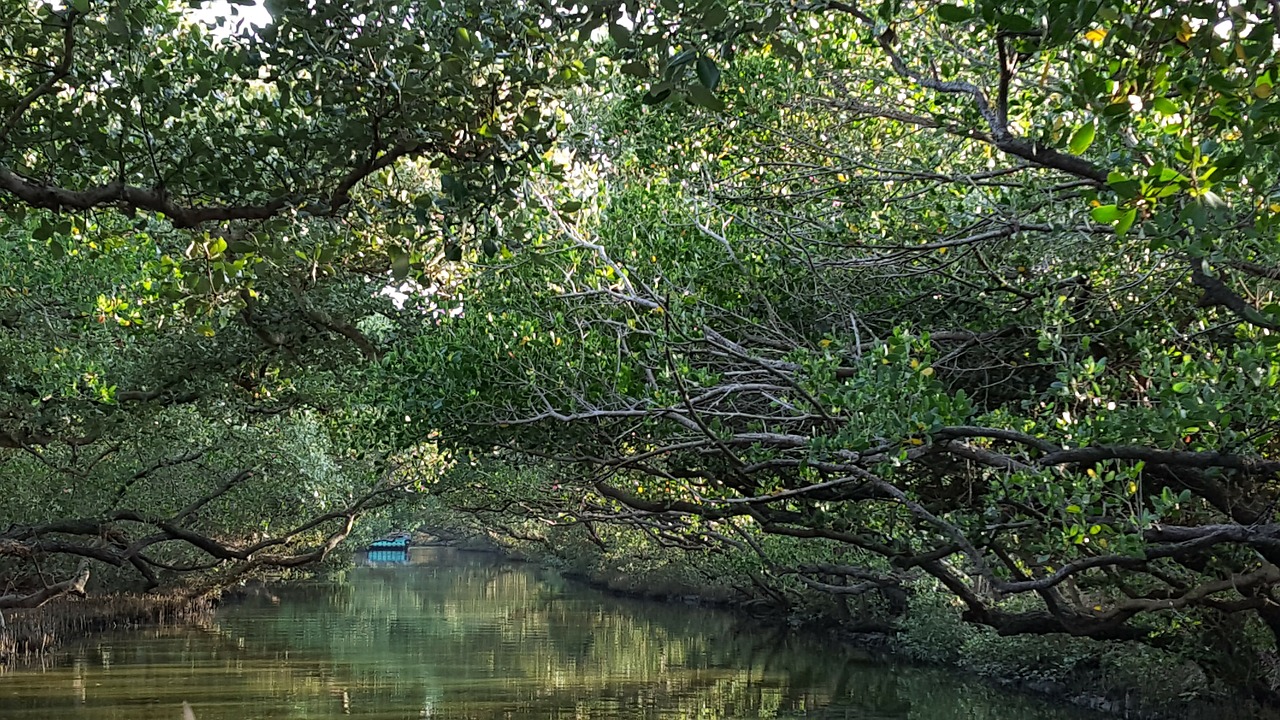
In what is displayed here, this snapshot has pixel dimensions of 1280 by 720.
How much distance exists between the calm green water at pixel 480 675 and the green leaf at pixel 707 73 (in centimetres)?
1768

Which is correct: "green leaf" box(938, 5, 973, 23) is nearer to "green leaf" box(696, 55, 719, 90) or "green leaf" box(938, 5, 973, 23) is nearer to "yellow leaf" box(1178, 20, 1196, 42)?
"yellow leaf" box(1178, 20, 1196, 42)

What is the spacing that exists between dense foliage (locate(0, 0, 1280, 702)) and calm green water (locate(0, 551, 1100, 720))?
15.6ft

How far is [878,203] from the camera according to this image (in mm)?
11016

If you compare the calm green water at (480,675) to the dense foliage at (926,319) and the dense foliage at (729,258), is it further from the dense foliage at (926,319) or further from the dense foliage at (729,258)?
the dense foliage at (926,319)

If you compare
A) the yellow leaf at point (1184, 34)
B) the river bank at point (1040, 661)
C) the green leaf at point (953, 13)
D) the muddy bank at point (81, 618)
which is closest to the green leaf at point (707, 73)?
the green leaf at point (953, 13)

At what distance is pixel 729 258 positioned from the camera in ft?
40.4

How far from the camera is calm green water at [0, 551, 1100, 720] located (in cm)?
2078

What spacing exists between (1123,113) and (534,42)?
3.11 meters

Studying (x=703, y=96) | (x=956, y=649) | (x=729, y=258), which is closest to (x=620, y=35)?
(x=703, y=96)

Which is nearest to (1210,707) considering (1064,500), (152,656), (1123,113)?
(1064,500)

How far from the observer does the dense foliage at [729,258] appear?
6117 millimetres

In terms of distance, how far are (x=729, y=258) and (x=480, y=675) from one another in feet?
52.3

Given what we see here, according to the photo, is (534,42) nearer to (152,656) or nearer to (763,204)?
(763,204)

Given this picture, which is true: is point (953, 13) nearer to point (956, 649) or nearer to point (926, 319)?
point (926, 319)
